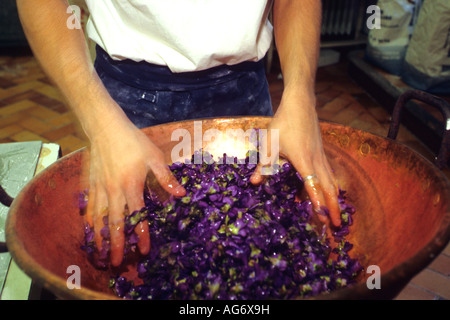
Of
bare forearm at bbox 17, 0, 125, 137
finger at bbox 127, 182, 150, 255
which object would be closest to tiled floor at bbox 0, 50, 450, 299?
bare forearm at bbox 17, 0, 125, 137

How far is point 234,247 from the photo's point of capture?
26.2 inches

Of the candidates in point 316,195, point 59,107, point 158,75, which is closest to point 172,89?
point 158,75

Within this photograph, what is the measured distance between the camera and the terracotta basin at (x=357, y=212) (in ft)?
1.69

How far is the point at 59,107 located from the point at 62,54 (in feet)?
8.04

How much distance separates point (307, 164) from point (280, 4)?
1.90ft

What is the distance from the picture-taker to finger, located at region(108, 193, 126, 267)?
2.28 feet

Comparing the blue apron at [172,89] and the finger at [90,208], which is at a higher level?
the blue apron at [172,89]

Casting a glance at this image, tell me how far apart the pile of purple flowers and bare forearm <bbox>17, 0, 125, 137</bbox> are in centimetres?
27

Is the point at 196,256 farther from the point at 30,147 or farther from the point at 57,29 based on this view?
the point at 30,147

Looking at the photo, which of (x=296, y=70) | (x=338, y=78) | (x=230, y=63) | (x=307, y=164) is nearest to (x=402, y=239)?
(x=307, y=164)

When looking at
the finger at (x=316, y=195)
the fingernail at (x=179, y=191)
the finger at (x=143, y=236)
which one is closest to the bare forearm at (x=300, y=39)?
the finger at (x=316, y=195)

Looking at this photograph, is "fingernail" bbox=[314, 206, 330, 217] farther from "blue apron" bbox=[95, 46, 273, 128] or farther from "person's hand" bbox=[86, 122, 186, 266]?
"blue apron" bbox=[95, 46, 273, 128]

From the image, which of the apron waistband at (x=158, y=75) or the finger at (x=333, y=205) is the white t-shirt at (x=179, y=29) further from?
the finger at (x=333, y=205)

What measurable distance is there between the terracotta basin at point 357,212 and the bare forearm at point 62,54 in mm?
130
